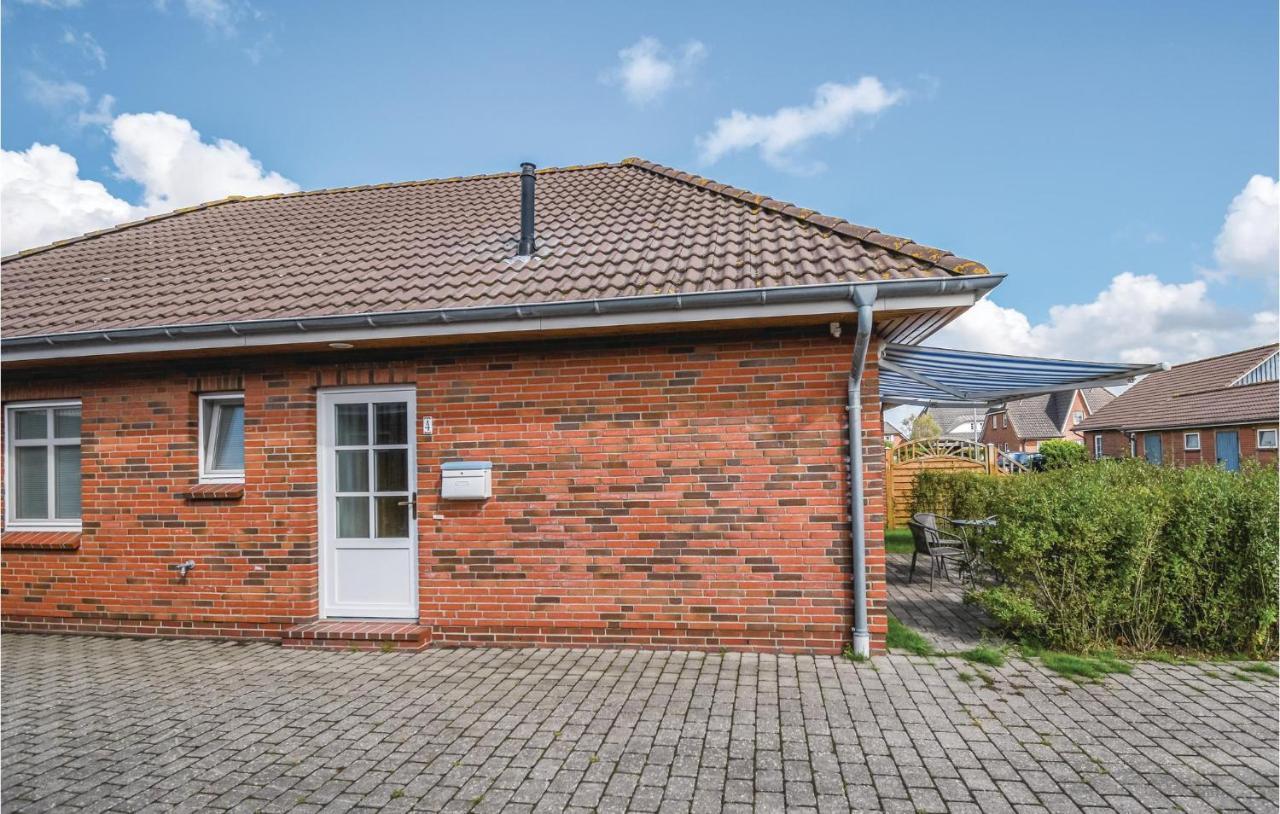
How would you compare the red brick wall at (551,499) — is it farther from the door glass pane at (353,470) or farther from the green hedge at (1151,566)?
the green hedge at (1151,566)

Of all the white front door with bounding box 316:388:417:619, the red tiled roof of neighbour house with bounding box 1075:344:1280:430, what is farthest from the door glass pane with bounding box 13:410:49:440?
the red tiled roof of neighbour house with bounding box 1075:344:1280:430

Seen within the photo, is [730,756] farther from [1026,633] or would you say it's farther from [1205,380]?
[1205,380]

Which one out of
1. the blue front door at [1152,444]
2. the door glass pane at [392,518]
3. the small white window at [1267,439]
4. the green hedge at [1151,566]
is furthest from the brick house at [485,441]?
the blue front door at [1152,444]

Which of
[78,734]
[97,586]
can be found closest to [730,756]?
[78,734]

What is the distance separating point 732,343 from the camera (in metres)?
5.98

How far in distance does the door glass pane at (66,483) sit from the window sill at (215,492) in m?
1.66

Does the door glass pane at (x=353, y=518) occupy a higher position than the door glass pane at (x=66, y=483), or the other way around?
the door glass pane at (x=66, y=483)

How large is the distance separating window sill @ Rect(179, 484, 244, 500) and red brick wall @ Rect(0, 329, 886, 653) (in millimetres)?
85

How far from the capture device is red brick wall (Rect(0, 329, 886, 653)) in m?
5.87

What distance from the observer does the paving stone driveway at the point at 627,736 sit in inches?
140

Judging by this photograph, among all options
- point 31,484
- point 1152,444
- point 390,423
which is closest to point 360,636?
point 390,423

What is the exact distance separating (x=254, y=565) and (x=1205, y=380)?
125 feet

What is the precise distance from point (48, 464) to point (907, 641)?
8.68 metres

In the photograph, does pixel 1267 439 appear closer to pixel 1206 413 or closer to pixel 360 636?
pixel 1206 413
